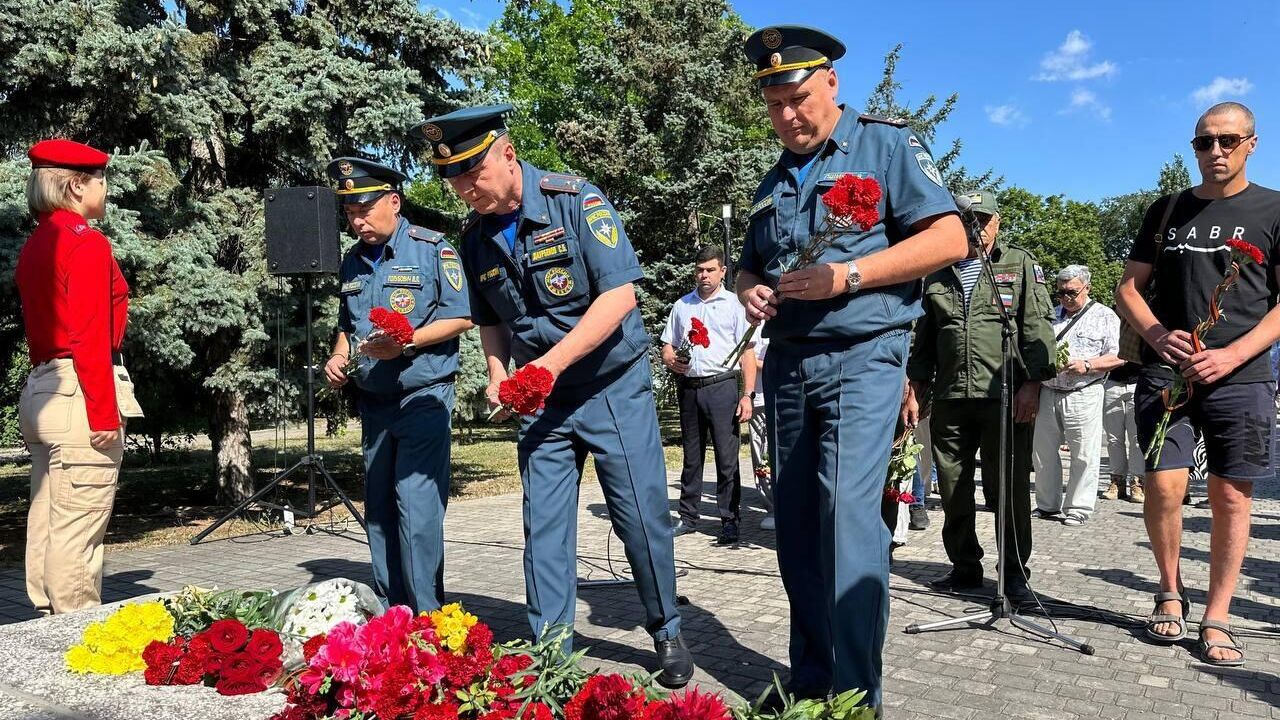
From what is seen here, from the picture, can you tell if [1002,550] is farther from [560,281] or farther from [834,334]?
[560,281]

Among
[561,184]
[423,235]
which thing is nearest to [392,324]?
[423,235]

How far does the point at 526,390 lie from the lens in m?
3.01

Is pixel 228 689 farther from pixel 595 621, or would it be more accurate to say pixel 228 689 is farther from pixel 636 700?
pixel 595 621

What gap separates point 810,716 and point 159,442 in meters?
12.2

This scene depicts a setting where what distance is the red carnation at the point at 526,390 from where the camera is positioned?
3.00m

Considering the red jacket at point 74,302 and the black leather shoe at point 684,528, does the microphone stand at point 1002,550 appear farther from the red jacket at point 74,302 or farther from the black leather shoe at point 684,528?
the red jacket at point 74,302

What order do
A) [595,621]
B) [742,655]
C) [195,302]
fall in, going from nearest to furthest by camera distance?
[742,655] < [595,621] < [195,302]

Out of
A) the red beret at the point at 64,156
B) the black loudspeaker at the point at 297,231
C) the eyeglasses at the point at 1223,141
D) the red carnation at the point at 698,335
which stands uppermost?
the black loudspeaker at the point at 297,231

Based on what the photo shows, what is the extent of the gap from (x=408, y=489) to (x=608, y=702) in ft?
6.72

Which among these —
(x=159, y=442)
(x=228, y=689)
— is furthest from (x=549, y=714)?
(x=159, y=442)

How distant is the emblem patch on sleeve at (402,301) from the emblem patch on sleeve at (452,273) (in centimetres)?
20

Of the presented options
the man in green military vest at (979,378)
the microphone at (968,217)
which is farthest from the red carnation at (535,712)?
the man in green military vest at (979,378)

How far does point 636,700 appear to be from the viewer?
2.32 metres

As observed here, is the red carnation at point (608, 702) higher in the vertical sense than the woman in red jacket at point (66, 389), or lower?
lower
